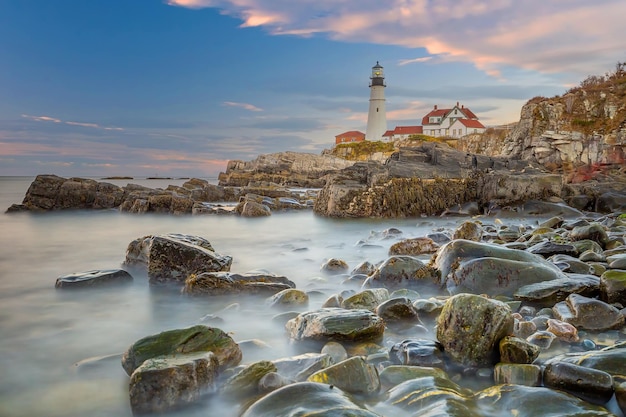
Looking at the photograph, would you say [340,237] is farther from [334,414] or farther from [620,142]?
[620,142]

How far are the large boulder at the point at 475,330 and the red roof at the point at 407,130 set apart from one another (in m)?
92.9

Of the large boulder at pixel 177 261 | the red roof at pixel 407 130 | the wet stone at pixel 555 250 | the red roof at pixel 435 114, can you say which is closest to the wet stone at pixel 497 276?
the wet stone at pixel 555 250

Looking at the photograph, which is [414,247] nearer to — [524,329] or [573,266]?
[573,266]

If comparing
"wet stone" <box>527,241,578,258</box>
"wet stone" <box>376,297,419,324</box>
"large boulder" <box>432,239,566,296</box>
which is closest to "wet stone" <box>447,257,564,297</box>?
"large boulder" <box>432,239,566,296</box>

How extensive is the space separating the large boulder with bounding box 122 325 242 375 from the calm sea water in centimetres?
18

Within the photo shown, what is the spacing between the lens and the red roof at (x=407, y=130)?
306 feet

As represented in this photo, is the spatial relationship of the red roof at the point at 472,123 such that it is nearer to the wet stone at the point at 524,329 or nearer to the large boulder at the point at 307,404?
the wet stone at the point at 524,329

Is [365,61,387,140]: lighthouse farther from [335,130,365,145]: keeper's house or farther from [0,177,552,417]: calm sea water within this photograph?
[0,177,552,417]: calm sea water

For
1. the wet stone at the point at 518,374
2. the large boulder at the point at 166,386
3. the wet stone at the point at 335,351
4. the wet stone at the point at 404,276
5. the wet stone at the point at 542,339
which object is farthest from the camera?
the wet stone at the point at 404,276

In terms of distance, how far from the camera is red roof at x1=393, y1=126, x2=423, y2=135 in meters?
93.2

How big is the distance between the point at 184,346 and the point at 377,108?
86360 millimetres

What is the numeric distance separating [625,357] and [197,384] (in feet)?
8.64

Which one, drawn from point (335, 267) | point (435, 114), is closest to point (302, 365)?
point (335, 267)

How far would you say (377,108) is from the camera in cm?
8588
